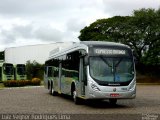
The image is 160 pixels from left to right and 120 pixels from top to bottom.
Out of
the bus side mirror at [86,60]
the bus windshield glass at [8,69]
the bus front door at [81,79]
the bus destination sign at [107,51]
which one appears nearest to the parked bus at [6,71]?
the bus windshield glass at [8,69]

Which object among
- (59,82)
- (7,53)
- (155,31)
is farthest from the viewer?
(7,53)

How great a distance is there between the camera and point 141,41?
60.9 meters

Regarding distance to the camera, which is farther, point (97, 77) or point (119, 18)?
point (119, 18)

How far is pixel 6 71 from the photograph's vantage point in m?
54.6

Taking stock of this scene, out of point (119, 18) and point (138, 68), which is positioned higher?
point (119, 18)

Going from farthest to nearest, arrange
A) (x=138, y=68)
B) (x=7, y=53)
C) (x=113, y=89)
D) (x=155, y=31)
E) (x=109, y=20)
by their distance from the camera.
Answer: (x=7, y=53)
(x=109, y=20)
(x=138, y=68)
(x=155, y=31)
(x=113, y=89)

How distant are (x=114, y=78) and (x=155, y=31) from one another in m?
41.6

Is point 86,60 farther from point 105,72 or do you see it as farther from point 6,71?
point 6,71

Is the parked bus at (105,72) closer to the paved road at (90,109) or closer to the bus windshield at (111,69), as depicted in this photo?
the bus windshield at (111,69)

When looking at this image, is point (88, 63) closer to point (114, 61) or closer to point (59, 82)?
point (114, 61)

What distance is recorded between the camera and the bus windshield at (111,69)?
19.7 metres

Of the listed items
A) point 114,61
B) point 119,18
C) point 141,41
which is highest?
point 119,18

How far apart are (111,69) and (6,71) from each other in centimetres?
3621

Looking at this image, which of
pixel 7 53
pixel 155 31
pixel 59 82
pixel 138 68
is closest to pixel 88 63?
pixel 59 82
